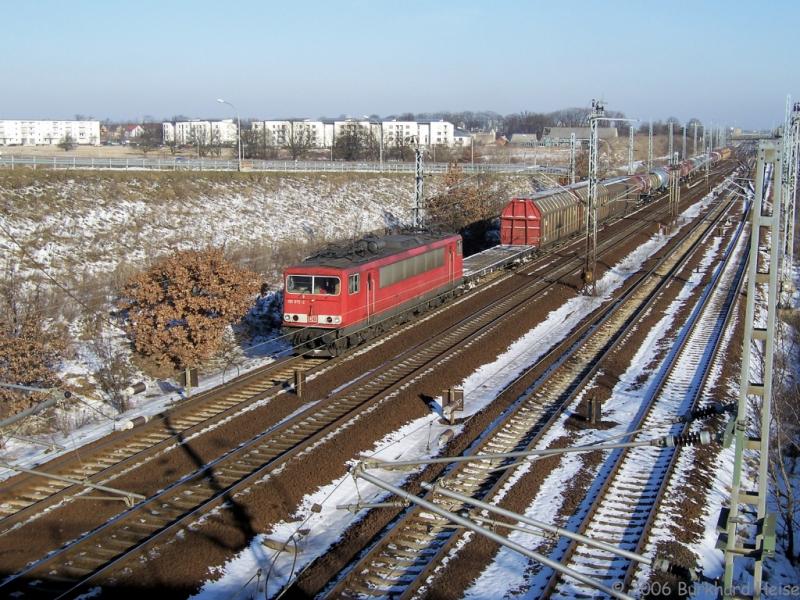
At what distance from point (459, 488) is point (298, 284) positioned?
30.9ft

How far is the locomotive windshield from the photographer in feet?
70.8

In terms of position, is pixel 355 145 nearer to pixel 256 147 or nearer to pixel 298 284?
pixel 256 147

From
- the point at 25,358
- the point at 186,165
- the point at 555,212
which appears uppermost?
the point at 186,165

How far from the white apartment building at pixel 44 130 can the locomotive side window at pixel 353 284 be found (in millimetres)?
159450

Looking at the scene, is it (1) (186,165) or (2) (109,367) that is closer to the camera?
(2) (109,367)

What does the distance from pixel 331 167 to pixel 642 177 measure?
26.5m

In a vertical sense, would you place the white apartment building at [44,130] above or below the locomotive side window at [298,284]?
above

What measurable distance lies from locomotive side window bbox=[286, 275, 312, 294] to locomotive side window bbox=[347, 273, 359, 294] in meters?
1.06

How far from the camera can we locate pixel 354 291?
2225 cm

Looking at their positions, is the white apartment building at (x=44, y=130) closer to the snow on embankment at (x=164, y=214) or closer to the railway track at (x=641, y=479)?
the snow on embankment at (x=164, y=214)

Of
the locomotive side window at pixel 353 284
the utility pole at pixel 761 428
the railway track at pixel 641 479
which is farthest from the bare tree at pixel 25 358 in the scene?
the utility pole at pixel 761 428

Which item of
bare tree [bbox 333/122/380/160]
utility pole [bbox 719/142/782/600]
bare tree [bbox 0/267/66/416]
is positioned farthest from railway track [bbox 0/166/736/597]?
bare tree [bbox 333/122/380/160]

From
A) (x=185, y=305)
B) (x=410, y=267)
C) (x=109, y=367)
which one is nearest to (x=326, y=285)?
(x=185, y=305)

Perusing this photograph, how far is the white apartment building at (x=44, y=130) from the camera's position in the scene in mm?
170625
